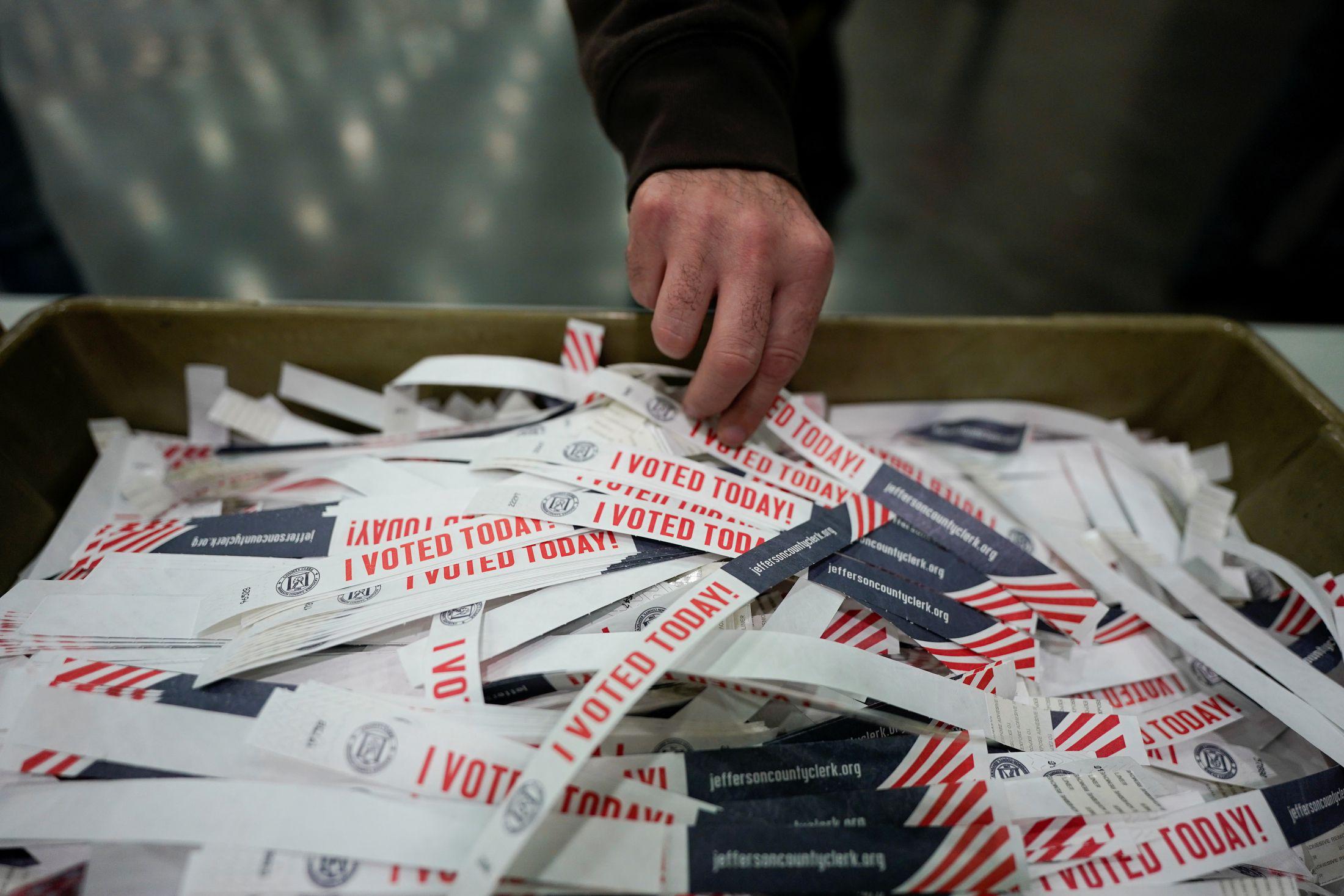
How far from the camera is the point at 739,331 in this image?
0.86m

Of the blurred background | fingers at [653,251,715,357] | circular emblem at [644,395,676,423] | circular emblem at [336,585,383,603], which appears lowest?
the blurred background

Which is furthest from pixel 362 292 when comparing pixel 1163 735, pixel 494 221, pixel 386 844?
pixel 1163 735

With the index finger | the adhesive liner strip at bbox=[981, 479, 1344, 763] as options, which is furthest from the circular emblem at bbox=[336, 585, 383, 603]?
the adhesive liner strip at bbox=[981, 479, 1344, 763]

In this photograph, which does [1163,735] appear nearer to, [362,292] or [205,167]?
[362,292]

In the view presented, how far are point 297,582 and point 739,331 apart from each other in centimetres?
64

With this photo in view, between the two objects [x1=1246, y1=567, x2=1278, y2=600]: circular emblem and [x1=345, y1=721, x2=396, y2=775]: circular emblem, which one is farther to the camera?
[x1=1246, y1=567, x2=1278, y2=600]: circular emblem

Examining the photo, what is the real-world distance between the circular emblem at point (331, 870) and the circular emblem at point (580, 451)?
52 centimetres

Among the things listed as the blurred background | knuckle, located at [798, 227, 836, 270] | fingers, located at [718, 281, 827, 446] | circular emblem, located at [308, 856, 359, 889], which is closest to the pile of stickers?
circular emblem, located at [308, 856, 359, 889]

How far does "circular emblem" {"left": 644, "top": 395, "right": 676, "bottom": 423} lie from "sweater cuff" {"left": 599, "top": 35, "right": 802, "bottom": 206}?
0.98 ft

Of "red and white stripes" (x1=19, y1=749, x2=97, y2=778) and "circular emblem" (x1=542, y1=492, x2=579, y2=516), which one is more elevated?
"circular emblem" (x1=542, y1=492, x2=579, y2=516)

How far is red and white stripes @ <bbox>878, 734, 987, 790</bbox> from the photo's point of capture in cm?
76

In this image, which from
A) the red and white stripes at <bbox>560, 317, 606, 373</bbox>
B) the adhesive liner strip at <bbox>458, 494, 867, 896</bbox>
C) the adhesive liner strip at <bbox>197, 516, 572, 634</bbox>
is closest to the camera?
the adhesive liner strip at <bbox>458, 494, 867, 896</bbox>

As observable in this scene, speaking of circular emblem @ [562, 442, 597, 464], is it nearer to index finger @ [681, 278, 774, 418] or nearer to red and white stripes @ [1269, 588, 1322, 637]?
index finger @ [681, 278, 774, 418]

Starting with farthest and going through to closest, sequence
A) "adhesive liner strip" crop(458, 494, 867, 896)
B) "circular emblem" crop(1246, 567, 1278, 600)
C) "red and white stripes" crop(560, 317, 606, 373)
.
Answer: "red and white stripes" crop(560, 317, 606, 373), "circular emblem" crop(1246, 567, 1278, 600), "adhesive liner strip" crop(458, 494, 867, 896)
